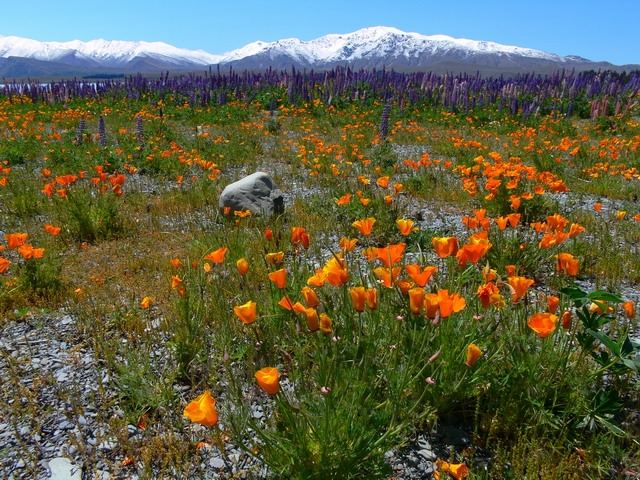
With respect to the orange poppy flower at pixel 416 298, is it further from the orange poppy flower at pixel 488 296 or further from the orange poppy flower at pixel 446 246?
the orange poppy flower at pixel 446 246

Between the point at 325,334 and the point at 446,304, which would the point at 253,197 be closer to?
the point at 325,334

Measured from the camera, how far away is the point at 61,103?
21109 millimetres

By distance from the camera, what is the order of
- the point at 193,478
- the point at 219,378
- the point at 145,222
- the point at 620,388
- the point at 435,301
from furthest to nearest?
1. the point at 145,222
2. the point at 219,378
3. the point at 620,388
4. the point at 193,478
5. the point at 435,301

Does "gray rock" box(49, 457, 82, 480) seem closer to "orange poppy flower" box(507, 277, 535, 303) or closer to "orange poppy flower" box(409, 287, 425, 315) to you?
"orange poppy flower" box(409, 287, 425, 315)

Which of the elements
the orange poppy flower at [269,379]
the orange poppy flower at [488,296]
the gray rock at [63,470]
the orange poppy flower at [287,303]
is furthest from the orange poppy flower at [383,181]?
the gray rock at [63,470]

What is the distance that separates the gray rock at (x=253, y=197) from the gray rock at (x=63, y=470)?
12.1ft

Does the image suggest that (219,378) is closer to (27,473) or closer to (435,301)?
(27,473)

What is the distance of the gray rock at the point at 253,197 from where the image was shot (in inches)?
226

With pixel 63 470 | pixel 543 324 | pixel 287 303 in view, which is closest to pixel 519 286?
pixel 543 324

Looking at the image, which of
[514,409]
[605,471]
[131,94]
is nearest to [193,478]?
[514,409]

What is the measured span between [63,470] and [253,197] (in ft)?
13.0

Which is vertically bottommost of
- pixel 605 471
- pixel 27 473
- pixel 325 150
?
pixel 27 473

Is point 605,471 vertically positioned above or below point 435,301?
below

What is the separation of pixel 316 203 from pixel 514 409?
434 cm
